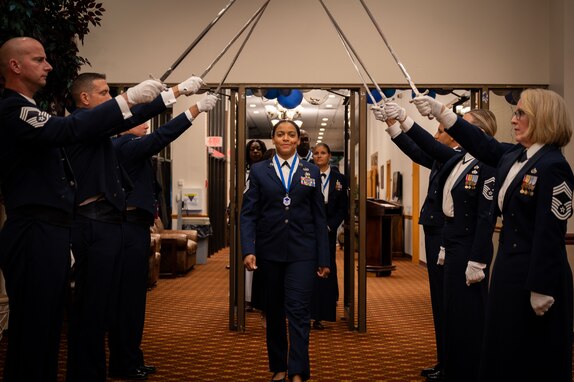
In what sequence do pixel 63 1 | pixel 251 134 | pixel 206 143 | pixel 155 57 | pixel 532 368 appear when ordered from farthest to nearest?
pixel 251 134
pixel 206 143
pixel 155 57
pixel 63 1
pixel 532 368

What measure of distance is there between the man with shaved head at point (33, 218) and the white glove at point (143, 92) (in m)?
0.03

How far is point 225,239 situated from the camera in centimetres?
1694

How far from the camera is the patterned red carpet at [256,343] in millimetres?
4383

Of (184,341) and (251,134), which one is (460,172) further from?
(251,134)

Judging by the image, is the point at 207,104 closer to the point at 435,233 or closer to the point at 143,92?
the point at 143,92

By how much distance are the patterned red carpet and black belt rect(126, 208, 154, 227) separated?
93 centimetres

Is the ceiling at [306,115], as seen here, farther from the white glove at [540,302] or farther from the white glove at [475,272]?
the white glove at [540,302]

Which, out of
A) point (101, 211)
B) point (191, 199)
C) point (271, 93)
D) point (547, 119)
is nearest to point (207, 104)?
point (101, 211)

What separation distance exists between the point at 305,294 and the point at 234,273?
213cm

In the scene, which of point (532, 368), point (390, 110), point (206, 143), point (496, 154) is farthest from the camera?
point (206, 143)

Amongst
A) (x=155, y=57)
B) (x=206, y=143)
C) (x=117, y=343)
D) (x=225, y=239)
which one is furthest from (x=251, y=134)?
(x=117, y=343)

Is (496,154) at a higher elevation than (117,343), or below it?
higher

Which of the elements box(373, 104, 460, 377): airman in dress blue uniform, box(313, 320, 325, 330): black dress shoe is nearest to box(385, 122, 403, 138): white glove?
box(373, 104, 460, 377): airman in dress blue uniform

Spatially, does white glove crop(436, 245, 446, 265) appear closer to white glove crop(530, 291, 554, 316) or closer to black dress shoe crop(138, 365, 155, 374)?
white glove crop(530, 291, 554, 316)
